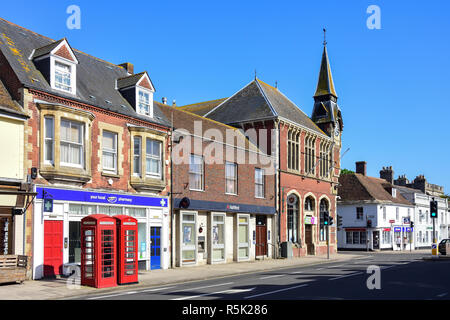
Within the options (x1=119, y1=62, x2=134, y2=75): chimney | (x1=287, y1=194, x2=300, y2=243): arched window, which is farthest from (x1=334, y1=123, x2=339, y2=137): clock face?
(x1=119, y1=62, x2=134, y2=75): chimney

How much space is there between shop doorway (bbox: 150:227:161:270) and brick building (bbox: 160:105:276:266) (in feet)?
3.56

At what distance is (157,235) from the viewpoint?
83.9 feet

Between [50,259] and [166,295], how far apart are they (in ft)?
22.7

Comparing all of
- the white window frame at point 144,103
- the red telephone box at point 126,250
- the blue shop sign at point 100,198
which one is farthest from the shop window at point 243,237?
the red telephone box at point 126,250

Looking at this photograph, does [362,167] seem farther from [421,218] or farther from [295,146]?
[295,146]

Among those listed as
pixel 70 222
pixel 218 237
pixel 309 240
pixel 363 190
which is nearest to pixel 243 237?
pixel 218 237

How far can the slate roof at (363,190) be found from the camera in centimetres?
5897

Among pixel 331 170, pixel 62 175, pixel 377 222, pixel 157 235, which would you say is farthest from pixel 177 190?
pixel 377 222

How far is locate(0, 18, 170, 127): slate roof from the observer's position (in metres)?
20.4

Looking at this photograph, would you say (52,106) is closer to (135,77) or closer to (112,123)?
(112,123)

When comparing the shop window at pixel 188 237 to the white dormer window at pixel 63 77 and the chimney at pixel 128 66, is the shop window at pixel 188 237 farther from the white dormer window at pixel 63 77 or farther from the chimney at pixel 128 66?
the white dormer window at pixel 63 77

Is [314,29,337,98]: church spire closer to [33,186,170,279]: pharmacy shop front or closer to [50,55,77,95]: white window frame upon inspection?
[33,186,170,279]: pharmacy shop front

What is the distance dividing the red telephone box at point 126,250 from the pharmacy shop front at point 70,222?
3.73 metres

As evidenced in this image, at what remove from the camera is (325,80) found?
158 feet
